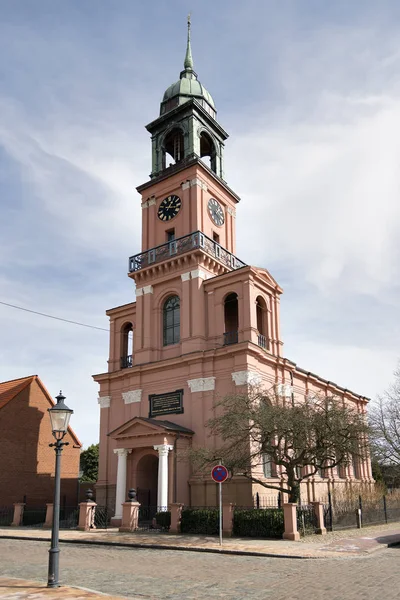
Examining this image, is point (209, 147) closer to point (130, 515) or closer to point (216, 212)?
point (216, 212)

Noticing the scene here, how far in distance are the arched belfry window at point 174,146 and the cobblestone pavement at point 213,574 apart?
83.4ft

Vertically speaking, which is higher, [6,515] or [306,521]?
[306,521]

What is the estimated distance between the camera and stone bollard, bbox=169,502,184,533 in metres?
21.9

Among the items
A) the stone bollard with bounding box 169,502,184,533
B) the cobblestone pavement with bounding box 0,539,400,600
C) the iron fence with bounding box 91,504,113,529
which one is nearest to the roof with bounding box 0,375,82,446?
the iron fence with bounding box 91,504,113,529

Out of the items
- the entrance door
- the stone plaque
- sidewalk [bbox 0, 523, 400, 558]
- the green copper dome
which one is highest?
the green copper dome

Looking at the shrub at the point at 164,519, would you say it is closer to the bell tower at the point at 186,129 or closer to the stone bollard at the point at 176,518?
the stone bollard at the point at 176,518

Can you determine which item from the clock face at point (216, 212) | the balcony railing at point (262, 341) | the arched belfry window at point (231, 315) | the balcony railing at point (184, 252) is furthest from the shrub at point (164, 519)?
the clock face at point (216, 212)

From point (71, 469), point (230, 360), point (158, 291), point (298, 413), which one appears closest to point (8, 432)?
point (71, 469)

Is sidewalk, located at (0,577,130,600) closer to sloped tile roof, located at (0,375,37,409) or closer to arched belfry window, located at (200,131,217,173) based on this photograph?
sloped tile roof, located at (0,375,37,409)

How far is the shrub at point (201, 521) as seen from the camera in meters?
21.0

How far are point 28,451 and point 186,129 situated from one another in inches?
876

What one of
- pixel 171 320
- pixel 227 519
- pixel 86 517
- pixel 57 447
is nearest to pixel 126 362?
pixel 171 320

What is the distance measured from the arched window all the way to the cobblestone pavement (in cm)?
1456

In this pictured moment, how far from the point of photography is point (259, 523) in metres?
20.1
